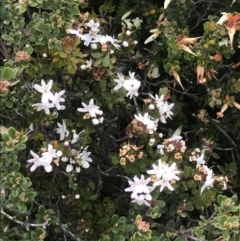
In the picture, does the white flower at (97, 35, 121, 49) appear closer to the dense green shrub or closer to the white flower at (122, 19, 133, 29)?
the dense green shrub

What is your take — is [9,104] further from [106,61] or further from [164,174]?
[164,174]

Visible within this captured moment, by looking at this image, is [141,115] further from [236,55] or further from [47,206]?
[236,55]

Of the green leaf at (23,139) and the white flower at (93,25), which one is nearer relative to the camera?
the green leaf at (23,139)

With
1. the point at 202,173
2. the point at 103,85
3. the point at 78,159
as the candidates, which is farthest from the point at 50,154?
the point at 202,173

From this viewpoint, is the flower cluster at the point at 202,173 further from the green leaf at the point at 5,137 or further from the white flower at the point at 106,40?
the green leaf at the point at 5,137

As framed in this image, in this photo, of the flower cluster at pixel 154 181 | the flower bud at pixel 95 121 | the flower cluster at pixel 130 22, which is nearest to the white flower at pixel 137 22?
the flower cluster at pixel 130 22

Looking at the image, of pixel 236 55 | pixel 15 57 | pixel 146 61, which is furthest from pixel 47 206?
pixel 236 55
